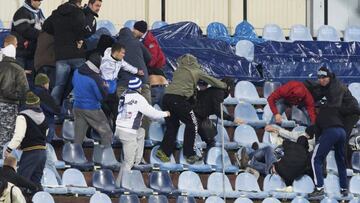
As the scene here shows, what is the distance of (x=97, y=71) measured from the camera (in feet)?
81.3

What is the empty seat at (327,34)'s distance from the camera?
30.3m

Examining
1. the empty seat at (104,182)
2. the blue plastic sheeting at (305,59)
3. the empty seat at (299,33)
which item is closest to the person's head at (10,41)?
the empty seat at (104,182)

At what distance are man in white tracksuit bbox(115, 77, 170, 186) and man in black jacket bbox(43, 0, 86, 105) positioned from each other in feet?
3.19

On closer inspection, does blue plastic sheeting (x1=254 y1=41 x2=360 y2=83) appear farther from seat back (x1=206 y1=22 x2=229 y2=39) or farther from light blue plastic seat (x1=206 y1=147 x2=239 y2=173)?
light blue plastic seat (x1=206 y1=147 x2=239 y2=173)

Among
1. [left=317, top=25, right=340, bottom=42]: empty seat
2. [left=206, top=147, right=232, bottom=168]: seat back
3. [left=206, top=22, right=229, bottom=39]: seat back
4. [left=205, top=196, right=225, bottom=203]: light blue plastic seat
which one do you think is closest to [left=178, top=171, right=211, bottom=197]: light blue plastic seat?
[left=205, top=196, right=225, bottom=203]: light blue plastic seat

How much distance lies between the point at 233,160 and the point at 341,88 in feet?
6.17

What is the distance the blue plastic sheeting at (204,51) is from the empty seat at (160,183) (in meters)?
3.66

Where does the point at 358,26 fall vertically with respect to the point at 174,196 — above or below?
above

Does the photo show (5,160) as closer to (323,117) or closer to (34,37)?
(34,37)

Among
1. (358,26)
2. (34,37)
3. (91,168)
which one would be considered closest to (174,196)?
(91,168)

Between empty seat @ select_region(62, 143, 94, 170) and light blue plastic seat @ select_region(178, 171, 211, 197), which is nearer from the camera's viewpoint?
empty seat @ select_region(62, 143, 94, 170)

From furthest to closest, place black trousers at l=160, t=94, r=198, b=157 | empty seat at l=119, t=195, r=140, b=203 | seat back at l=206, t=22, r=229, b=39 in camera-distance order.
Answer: seat back at l=206, t=22, r=229, b=39 < black trousers at l=160, t=94, r=198, b=157 < empty seat at l=119, t=195, r=140, b=203

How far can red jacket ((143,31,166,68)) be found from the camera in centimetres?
2658

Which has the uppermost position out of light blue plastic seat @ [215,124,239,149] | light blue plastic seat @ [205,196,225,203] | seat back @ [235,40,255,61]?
seat back @ [235,40,255,61]
